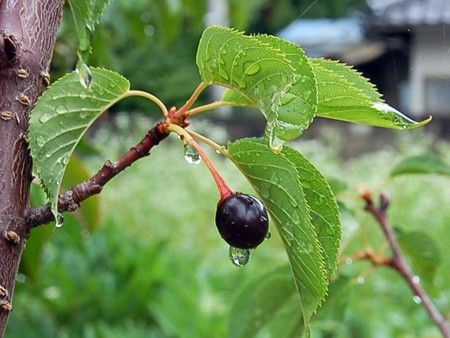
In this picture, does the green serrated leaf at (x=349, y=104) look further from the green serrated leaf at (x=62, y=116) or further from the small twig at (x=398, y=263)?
the small twig at (x=398, y=263)

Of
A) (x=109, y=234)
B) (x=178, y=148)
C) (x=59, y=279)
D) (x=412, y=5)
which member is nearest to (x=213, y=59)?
(x=412, y=5)

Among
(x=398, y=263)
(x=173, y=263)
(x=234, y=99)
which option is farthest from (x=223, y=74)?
(x=173, y=263)

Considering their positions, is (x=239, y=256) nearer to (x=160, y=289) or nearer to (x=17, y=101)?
(x=17, y=101)

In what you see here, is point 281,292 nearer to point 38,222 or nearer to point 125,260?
point 38,222

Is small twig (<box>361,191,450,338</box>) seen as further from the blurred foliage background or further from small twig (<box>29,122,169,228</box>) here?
small twig (<box>29,122,169,228</box>)

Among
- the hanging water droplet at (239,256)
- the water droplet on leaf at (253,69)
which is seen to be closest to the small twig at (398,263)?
the hanging water droplet at (239,256)
